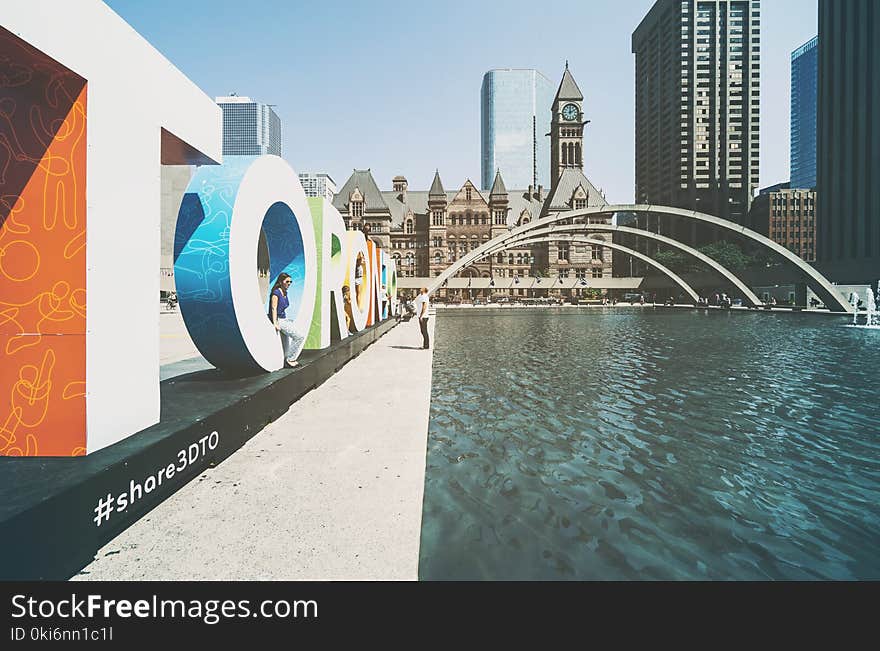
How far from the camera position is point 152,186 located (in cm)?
479

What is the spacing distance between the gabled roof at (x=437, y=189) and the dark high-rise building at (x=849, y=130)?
5565cm

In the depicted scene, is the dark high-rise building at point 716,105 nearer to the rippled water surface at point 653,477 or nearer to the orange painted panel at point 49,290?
the rippled water surface at point 653,477

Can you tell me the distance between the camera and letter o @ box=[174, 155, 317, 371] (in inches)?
257

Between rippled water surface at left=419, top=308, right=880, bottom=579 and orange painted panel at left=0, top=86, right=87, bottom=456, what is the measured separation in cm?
292

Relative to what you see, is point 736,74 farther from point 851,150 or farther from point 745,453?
point 745,453

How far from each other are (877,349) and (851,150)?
75.1 m

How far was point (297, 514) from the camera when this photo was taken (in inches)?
163

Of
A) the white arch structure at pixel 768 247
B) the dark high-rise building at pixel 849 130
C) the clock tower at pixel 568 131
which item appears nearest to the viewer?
the white arch structure at pixel 768 247

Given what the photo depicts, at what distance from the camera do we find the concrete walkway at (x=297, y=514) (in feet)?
10.8

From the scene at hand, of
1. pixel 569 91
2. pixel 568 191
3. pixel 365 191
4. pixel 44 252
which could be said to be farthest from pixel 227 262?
pixel 569 91

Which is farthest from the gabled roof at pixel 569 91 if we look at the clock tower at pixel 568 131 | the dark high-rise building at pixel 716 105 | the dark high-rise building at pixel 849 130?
the dark high-rise building at pixel 849 130

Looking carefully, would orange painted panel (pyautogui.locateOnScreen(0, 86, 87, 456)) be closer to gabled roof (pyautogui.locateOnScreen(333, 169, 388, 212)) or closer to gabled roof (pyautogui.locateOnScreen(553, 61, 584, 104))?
gabled roof (pyautogui.locateOnScreen(333, 169, 388, 212))

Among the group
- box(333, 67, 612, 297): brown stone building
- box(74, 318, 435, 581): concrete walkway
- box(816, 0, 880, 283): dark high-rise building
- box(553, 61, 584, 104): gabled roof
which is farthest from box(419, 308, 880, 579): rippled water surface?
box(553, 61, 584, 104): gabled roof
